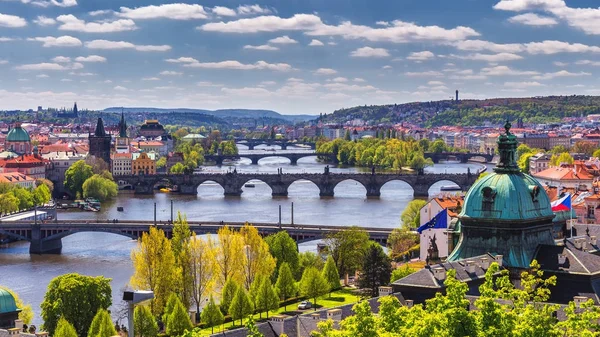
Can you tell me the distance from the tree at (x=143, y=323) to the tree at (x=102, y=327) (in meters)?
1.24

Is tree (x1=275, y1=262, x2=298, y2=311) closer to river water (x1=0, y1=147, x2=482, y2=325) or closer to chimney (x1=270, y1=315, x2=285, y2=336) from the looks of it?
river water (x1=0, y1=147, x2=482, y2=325)

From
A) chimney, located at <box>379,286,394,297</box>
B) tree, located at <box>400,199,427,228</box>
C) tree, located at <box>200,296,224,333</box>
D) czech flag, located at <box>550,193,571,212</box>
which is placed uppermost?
czech flag, located at <box>550,193,571,212</box>

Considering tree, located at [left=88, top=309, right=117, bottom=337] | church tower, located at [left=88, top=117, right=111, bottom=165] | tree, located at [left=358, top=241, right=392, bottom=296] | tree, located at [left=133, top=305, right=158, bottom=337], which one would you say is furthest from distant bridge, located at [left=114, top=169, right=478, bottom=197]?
tree, located at [left=88, top=309, right=117, bottom=337]

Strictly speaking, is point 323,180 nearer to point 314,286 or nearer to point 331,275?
point 331,275

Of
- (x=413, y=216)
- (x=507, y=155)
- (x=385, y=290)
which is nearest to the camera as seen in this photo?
(x=385, y=290)

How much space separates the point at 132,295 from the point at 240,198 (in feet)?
A: 326

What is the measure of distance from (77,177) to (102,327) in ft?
277

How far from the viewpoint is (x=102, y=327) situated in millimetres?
36406

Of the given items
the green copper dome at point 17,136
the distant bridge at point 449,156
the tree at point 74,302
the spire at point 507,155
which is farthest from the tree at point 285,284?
the distant bridge at point 449,156

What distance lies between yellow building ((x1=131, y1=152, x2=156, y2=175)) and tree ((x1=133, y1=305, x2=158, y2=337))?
10981 cm

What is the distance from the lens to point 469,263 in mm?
32406

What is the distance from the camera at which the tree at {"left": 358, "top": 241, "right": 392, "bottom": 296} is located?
46219 mm

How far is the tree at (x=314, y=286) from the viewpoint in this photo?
4703 cm

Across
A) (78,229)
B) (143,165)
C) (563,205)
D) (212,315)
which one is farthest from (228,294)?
(143,165)
